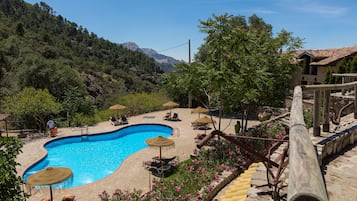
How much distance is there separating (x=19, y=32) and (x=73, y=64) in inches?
425

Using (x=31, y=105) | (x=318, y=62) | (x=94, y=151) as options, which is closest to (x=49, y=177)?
(x=94, y=151)

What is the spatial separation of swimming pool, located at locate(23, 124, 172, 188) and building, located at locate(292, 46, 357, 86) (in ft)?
57.3

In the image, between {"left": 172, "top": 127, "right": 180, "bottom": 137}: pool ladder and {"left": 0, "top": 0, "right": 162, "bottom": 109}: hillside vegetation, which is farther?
{"left": 0, "top": 0, "right": 162, "bottom": 109}: hillside vegetation

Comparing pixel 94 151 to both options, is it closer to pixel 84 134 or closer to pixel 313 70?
pixel 84 134

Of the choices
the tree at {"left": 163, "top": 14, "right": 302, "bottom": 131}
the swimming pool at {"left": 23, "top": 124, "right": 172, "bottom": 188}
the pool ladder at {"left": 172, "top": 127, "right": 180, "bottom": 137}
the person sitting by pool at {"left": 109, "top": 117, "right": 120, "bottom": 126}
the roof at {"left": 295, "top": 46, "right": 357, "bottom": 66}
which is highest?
the roof at {"left": 295, "top": 46, "right": 357, "bottom": 66}

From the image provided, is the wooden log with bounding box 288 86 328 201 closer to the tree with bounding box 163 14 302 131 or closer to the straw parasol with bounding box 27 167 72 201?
the straw parasol with bounding box 27 167 72 201

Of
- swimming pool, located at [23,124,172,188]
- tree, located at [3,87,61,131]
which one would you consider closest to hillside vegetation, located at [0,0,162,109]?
tree, located at [3,87,61,131]

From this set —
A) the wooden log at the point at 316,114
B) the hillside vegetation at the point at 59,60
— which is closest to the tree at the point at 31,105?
the hillside vegetation at the point at 59,60

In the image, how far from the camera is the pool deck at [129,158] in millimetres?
10180

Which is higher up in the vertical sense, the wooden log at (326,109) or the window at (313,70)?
the window at (313,70)

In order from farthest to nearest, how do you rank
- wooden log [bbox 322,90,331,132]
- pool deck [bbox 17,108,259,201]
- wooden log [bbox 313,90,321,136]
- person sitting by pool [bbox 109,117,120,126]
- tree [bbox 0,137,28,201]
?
person sitting by pool [bbox 109,117,120,126] < pool deck [bbox 17,108,259,201] < wooden log [bbox 322,90,331,132] < wooden log [bbox 313,90,321,136] < tree [bbox 0,137,28,201]

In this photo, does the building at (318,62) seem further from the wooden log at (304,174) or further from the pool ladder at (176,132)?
the wooden log at (304,174)

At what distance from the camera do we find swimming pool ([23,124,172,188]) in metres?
13.8

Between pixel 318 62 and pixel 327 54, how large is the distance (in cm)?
202
